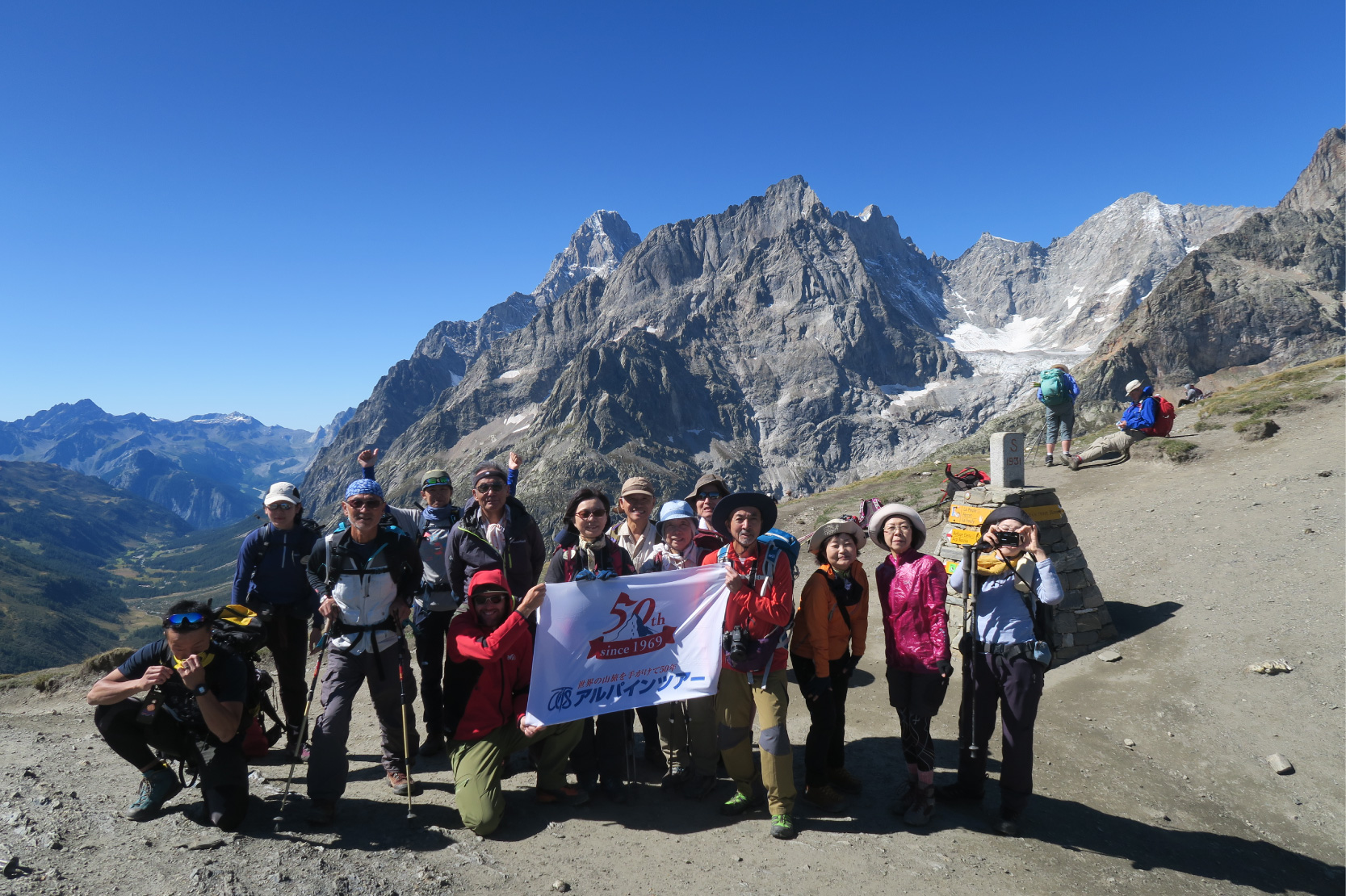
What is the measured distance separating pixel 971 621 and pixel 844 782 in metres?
2.40

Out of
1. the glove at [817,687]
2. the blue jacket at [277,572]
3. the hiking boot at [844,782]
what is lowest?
the hiking boot at [844,782]

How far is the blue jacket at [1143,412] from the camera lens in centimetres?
2002

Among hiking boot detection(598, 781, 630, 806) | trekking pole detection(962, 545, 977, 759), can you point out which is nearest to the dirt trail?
hiking boot detection(598, 781, 630, 806)

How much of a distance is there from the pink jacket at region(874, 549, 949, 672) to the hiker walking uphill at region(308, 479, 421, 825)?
510 centimetres

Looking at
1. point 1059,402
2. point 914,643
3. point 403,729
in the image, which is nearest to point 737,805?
point 914,643

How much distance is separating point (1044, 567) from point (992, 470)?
617cm

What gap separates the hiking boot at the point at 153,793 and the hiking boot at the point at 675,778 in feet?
16.2

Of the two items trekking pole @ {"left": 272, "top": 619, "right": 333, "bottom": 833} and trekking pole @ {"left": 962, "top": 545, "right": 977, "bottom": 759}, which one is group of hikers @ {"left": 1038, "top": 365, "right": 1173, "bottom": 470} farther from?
trekking pole @ {"left": 272, "top": 619, "right": 333, "bottom": 833}

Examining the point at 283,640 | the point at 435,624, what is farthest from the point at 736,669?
the point at 283,640

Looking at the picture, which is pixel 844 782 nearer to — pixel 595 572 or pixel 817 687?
pixel 817 687

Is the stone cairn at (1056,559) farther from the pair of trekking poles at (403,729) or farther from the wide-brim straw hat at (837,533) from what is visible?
the pair of trekking poles at (403,729)

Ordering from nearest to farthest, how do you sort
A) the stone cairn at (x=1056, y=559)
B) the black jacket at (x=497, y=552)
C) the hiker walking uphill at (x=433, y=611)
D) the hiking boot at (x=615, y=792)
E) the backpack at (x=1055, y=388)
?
1. the hiking boot at (x=615, y=792)
2. the black jacket at (x=497, y=552)
3. the hiker walking uphill at (x=433, y=611)
4. the stone cairn at (x=1056, y=559)
5. the backpack at (x=1055, y=388)

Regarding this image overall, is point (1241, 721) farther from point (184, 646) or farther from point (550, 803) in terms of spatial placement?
point (184, 646)

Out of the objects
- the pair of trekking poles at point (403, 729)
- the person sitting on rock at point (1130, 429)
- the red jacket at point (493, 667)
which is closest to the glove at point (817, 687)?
the red jacket at point (493, 667)
